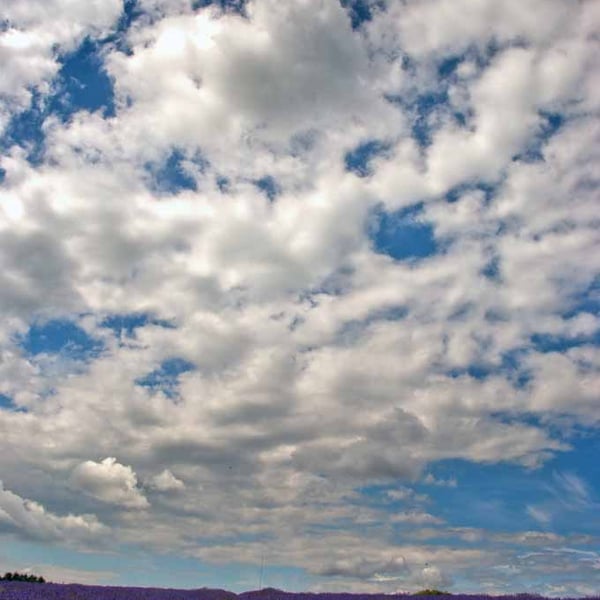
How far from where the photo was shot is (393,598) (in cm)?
2758

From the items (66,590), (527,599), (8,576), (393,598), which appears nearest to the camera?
(66,590)

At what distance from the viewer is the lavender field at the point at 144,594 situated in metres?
21.9

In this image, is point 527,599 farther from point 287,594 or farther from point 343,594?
point 287,594

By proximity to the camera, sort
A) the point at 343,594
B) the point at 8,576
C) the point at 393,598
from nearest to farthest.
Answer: the point at 393,598 → the point at 343,594 → the point at 8,576

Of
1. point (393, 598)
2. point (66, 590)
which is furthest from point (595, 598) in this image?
point (66, 590)

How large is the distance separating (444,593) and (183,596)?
11252 mm

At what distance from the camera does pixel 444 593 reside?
30.2 metres

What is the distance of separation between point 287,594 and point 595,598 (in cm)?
1254

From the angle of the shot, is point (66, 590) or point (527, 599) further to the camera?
point (527, 599)

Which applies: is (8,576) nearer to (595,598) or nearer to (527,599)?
(527,599)

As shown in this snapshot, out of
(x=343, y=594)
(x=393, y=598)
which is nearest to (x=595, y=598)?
(x=393, y=598)

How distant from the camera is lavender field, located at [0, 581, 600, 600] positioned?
2191 cm

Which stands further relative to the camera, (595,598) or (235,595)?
(235,595)

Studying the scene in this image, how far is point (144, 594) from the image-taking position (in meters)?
26.0
